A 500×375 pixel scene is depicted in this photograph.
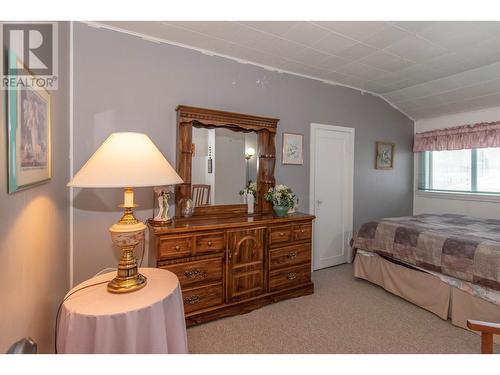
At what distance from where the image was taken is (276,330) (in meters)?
2.09

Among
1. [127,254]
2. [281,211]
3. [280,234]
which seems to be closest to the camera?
[127,254]

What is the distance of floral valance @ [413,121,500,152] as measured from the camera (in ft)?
11.7

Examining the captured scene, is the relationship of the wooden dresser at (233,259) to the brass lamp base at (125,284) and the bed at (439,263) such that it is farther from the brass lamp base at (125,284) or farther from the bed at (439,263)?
the bed at (439,263)

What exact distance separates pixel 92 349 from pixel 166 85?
216 centimetres

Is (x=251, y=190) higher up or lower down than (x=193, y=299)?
higher up

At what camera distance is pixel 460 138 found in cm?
390

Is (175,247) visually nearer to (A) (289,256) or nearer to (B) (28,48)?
(A) (289,256)

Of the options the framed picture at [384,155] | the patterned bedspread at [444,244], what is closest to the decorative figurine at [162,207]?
the patterned bedspread at [444,244]

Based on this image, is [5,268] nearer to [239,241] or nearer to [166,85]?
[239,241]

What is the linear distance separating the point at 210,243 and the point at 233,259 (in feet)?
0.89

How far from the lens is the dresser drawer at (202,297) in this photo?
6.73 ft

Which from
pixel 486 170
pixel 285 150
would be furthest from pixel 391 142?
pixel 285 150

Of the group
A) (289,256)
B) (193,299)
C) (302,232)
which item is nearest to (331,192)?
(302,232)

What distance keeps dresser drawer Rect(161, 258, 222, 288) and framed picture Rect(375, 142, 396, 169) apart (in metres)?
3.06
